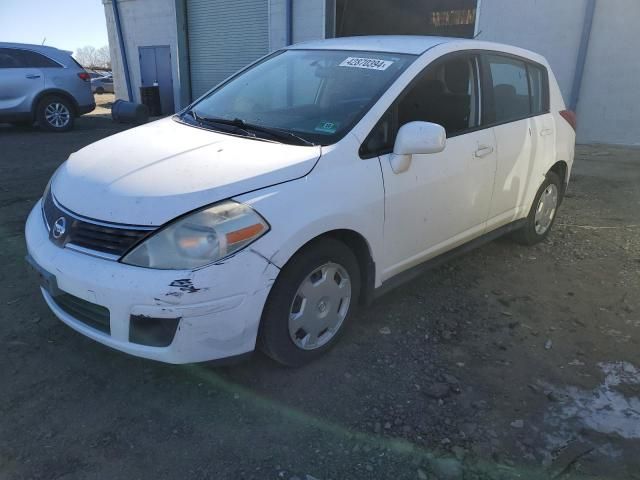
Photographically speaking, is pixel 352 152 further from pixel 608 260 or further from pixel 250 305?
pixel 608 260

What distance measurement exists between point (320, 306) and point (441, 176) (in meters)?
1.14

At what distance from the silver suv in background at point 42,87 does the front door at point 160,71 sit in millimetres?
4688

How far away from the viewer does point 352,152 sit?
9.02ft

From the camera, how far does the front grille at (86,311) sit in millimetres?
2367

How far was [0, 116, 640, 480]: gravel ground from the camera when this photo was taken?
2221 millimetres

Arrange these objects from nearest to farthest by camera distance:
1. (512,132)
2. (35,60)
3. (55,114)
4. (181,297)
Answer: (181,297), (512,132), (35,60), (55,114)

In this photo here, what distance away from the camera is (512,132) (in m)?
3.89

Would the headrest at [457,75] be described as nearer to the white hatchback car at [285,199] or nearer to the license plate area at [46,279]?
the white hatchback car at [285,199]

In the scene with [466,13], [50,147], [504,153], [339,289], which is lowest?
[50,147]

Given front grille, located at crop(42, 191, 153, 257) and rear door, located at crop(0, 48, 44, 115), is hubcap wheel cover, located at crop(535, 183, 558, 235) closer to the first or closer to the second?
front grille, located at crop(42, 191, 153, 257)

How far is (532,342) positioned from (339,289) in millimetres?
1277

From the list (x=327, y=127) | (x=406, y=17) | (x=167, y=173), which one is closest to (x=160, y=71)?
(x=406, y=17)

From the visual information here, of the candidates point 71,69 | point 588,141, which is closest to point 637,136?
point 588,141

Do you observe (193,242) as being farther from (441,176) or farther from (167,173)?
(441,176)
